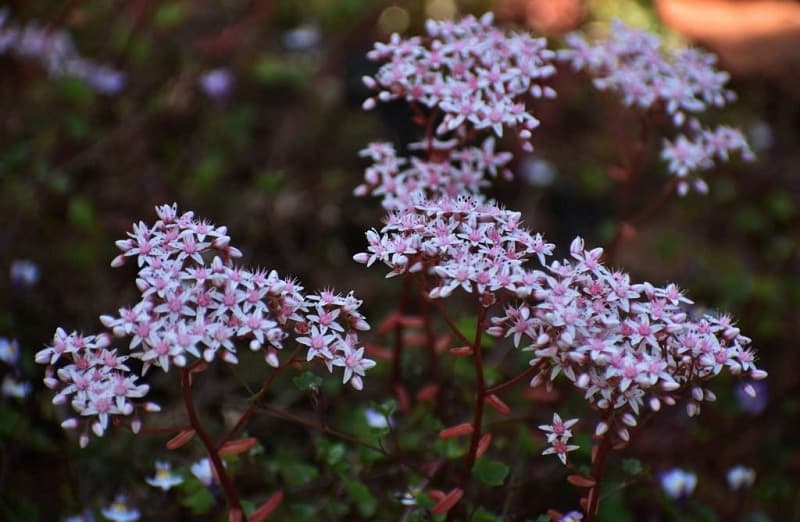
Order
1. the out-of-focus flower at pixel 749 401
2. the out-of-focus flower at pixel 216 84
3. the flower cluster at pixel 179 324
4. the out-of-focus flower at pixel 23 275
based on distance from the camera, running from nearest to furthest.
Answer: the flower cluster at pixel 179 324
the out-of-focus flower at pixel 23 275
the out-of-focus flower at pixel 749 401
the out-of-focus flower at pixel 216 84

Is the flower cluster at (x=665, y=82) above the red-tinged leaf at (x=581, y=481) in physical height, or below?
above

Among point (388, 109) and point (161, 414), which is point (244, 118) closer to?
point (388, 109)

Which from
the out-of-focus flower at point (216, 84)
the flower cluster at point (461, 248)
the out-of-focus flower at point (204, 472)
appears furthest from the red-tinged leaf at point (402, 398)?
the out-of-focus flower at point (216, 84)

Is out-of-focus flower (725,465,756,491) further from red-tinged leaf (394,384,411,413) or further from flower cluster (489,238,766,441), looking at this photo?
red-tinged leaf (394,384,411,413)

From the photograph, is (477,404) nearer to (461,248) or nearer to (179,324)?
(461,248)

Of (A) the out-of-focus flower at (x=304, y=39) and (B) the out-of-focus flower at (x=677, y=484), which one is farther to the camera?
(A) the out-of-focus flower at (x=304, y=39)

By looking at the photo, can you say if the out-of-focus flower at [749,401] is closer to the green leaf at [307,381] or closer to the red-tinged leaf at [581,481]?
the red-tinged leaf at [581,481]

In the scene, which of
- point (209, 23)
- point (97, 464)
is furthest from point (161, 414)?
point (209, 23)
